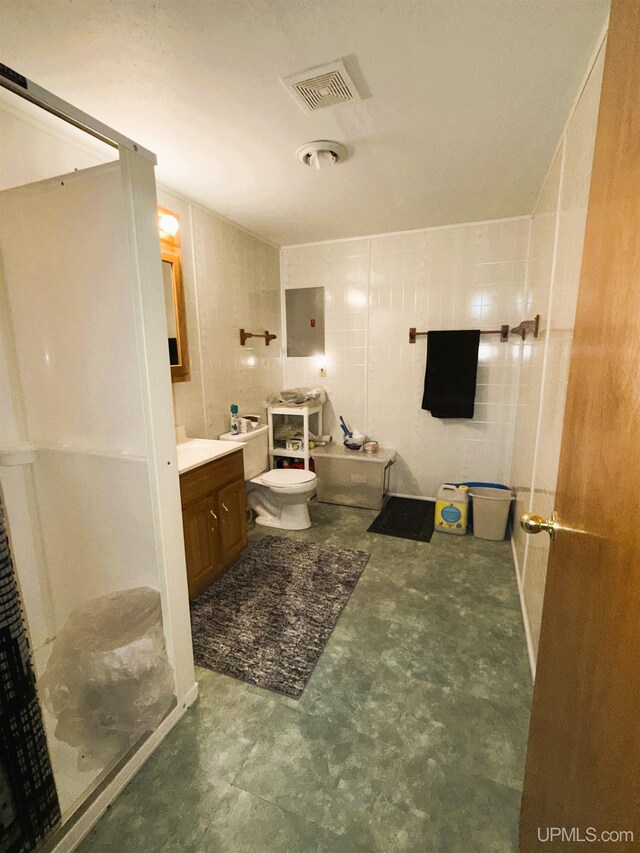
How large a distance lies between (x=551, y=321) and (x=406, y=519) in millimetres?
1901

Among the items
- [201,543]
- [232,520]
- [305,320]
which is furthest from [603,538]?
[305,320]

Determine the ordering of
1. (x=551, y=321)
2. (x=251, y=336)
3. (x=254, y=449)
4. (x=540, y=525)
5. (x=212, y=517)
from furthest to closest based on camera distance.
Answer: (x=251, y=336)
(x=254, y=449)
(x=212, y=517)
(x=551, y=321)
(x=540, y=525)

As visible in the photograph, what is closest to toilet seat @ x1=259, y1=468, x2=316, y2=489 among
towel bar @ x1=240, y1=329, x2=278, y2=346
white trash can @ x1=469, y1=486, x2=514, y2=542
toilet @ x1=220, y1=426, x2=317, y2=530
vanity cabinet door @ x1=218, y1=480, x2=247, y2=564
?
toilet @ x1=220, y1=426, x2=317, y2=530

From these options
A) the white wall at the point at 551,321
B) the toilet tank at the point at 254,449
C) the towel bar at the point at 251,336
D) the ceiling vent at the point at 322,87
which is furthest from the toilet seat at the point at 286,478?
the ceiling vent at the point at 322,87

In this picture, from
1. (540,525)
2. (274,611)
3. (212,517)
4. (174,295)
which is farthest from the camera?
(174,295)

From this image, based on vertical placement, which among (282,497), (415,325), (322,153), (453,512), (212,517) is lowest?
(453,512)

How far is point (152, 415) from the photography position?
1192 mm

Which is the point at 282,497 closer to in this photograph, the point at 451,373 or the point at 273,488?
the point at 273,488

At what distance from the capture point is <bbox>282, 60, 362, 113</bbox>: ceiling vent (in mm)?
1331

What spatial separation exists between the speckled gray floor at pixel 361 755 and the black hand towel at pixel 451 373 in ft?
5.28

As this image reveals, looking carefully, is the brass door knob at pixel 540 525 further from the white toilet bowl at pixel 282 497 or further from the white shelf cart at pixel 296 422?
the white shelf cart at pixel 296 422

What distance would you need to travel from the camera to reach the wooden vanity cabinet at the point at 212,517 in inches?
78.2

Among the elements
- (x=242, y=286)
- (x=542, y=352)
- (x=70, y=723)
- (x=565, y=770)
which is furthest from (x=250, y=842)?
(x=242, y=286)

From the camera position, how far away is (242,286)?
9.95ft
